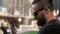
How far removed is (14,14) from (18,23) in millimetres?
140

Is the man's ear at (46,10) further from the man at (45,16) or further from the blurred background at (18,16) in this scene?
the blurred background at (18,16)

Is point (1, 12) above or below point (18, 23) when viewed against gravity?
above

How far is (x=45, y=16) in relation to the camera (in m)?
0.73

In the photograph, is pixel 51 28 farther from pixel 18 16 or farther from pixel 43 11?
pixel 18 16

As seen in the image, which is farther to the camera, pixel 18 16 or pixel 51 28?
pixel 18 16

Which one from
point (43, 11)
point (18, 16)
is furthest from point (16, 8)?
point (43, 11)

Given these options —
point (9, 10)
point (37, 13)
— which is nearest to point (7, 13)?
point (9, 10)

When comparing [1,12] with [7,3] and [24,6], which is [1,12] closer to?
[7,3]

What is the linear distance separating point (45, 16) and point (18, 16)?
4.87ft

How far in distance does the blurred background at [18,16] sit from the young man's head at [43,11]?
1.17 m

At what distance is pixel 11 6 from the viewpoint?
7.27 feet

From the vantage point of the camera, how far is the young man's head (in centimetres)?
73

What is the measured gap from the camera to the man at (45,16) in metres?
0.68

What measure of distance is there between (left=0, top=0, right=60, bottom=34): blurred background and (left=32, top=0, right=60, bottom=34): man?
3.83 ft
